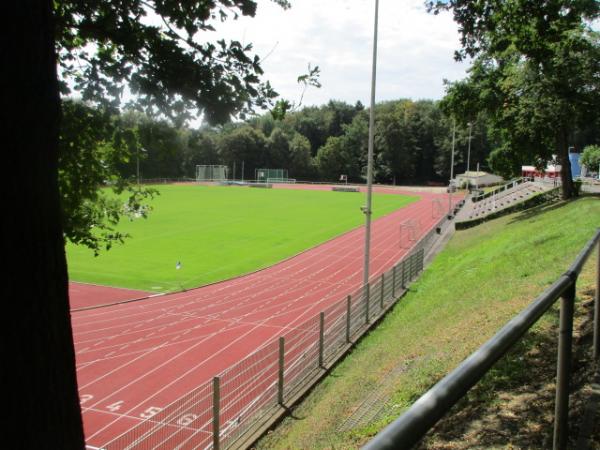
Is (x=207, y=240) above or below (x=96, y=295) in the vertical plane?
above

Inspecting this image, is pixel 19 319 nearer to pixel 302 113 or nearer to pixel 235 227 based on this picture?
pixel 235 227

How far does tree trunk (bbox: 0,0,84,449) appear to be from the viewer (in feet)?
8.72

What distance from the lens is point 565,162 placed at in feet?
112

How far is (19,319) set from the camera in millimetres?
2682

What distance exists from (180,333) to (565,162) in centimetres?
2732

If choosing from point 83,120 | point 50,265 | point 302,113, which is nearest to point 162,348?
point 83,120

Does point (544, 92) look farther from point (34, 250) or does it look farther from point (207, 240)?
point (34, 250)

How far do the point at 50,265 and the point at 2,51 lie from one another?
3.67 feet

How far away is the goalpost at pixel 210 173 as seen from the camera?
351 feet

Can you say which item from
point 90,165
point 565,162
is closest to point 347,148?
point 565,162

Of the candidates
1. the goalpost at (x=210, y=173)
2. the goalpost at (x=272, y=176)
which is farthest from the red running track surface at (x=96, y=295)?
the goalpost at (x=272, y=176)

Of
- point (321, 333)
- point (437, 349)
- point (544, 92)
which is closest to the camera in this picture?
point (437, 349)

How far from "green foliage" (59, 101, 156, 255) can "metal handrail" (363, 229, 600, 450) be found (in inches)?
218

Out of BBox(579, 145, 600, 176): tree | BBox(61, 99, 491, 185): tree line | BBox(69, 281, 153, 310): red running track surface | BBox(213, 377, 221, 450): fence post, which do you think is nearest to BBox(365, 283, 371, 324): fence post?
BBox(213, 377, 221, 450): fence post
